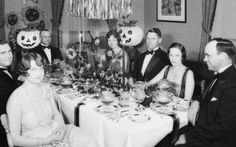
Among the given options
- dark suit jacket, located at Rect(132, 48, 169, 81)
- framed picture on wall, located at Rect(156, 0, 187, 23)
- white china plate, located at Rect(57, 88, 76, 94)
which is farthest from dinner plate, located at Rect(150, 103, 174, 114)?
framed picture on wall, located at Rect(156, 0, 187, 23)

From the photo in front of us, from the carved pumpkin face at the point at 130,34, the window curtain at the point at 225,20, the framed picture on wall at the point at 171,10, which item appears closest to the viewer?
the window curtain at the point at 225,20

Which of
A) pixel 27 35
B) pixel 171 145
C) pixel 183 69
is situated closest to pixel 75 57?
pixel 27 35

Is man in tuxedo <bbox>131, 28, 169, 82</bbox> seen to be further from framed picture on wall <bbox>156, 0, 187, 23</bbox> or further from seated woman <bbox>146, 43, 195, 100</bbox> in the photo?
framed picture on wall <bbox>156, 0, 187, 23</bbox>

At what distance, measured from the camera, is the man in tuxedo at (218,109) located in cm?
208

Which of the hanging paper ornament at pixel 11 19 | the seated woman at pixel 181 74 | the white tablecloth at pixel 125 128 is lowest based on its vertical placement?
the white tablecloth at pixel 125 128

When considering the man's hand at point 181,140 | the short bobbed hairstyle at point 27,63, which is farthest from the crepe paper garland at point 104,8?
the man's hand at point 181,140

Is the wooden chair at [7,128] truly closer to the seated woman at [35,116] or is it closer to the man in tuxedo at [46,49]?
the seated woman at [35,116]

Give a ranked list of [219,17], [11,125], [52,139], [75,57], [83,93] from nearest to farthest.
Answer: [11,125], [52,139], [83,93], [75,57], [219,17]

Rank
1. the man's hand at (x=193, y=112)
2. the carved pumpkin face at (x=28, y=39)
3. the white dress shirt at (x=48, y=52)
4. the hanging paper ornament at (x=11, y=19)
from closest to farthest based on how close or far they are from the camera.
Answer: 1. the man's hand at (x=193, y=112)
2. the carved pumpkin face at (x=28, y=39)
3. the white dress shirt at (x=48, y=52)
4. the hanging paper ornament at (x=11, y=19)

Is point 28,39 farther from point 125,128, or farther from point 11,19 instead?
point 125,128

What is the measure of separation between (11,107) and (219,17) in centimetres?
372

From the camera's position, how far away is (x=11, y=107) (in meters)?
2.10

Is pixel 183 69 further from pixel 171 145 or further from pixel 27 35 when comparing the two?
pixel 27 35

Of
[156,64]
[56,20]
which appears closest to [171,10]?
[156,64]
